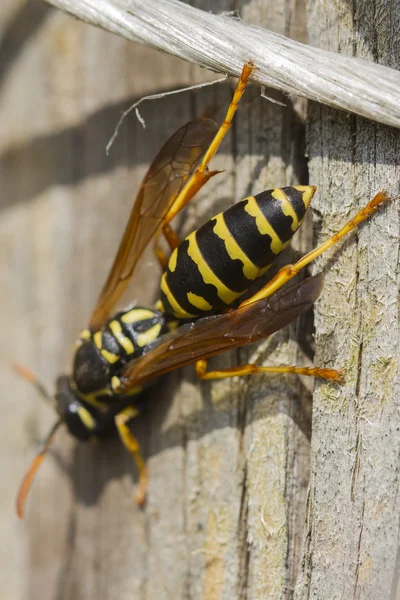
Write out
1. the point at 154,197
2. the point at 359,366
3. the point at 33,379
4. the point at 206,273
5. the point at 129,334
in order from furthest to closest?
the point at 33,379 < the point at 129,334 < the point at 154,197 < the point at 206,273 < the point at 359,366

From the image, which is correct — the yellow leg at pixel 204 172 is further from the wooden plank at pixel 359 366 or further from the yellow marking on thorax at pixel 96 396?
the yellow marking on thorax at pixel 96 396

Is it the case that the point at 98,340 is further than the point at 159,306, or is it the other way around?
the point at 98,340

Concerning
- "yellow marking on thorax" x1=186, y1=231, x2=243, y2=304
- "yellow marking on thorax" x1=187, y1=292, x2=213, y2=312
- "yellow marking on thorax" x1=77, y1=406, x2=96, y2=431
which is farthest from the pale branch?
"yellow marking on thorax" x1=77, y1=406, x2=96, y2=431

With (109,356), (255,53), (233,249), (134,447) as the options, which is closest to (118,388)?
(109,356)

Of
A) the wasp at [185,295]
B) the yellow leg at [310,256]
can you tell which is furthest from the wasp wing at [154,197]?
the yellow leg at [310,256]

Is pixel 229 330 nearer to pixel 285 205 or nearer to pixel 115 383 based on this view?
pixel 285 205

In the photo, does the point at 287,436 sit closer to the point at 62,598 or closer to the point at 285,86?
the point at 285,86

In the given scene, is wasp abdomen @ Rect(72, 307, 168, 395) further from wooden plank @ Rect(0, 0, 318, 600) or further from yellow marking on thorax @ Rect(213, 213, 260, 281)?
yellow marking on thorax @ Rect(213, 213, 260, 281)
